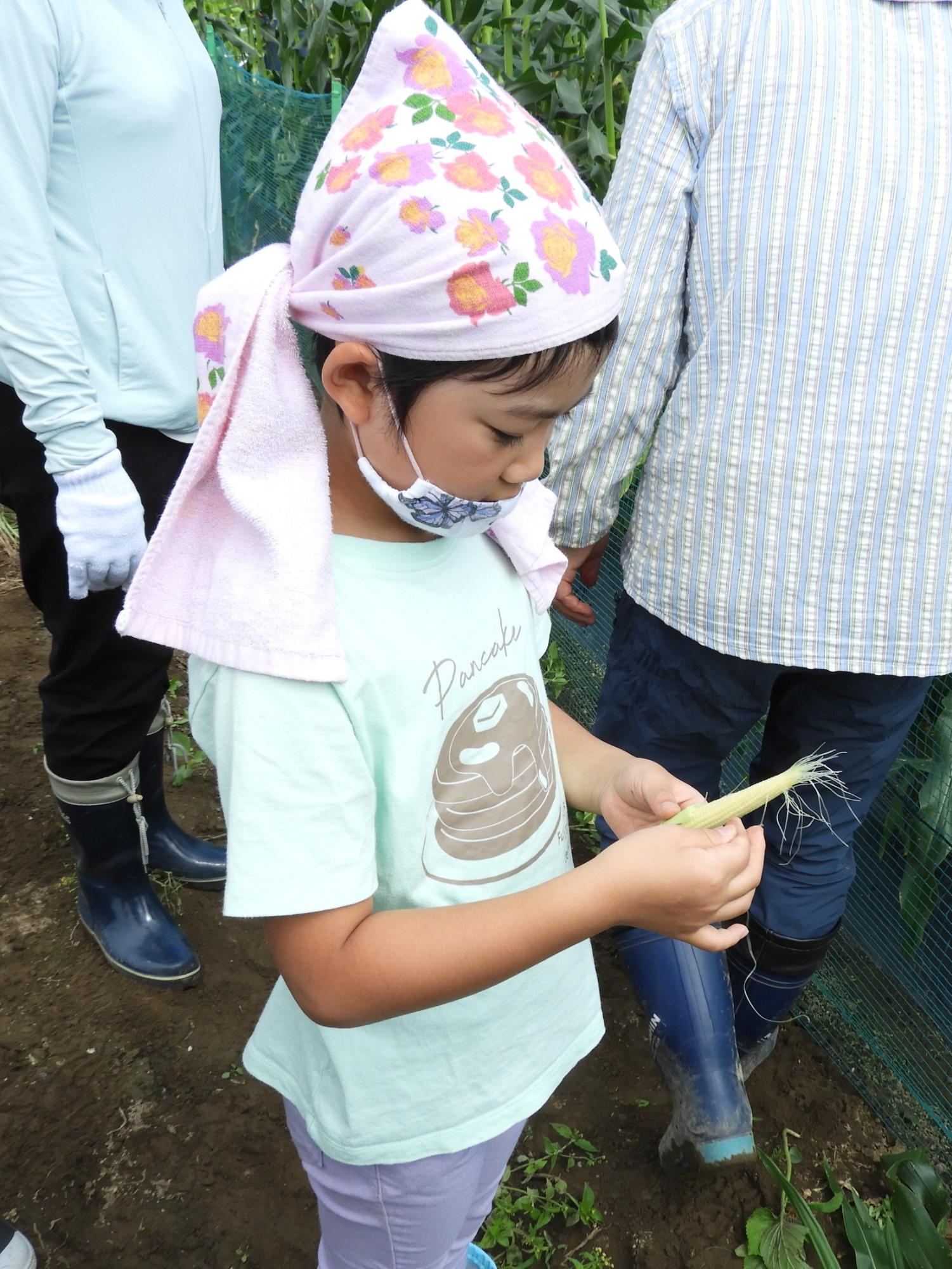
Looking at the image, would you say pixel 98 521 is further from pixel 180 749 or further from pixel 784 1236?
pixel 784 1236

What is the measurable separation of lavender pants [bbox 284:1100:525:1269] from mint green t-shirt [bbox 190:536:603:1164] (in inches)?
2.1

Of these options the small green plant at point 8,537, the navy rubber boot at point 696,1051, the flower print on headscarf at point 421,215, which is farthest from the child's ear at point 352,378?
the small green plant at point 8,537

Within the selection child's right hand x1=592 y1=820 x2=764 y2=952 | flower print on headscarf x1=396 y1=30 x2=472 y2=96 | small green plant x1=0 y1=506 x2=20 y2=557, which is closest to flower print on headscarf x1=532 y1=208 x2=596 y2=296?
flower print on headscarf x1=396 y1=30 x2=472 y2=96

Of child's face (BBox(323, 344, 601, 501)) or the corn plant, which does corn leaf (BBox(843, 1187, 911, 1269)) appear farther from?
the corn plant

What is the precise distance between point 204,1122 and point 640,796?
1.27 metres

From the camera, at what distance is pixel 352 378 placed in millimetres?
943

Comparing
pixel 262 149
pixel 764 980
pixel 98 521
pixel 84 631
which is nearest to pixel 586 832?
pixel 764 980

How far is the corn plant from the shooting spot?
2578mm

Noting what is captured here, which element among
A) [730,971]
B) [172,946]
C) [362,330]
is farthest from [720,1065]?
[362,330]

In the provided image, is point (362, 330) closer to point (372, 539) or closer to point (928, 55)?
point (372, 539)

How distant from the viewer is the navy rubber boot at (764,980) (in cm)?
192

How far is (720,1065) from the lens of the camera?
1803 mm

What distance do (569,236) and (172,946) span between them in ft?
6.05

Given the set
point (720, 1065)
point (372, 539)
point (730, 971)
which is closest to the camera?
point (372, 539)
